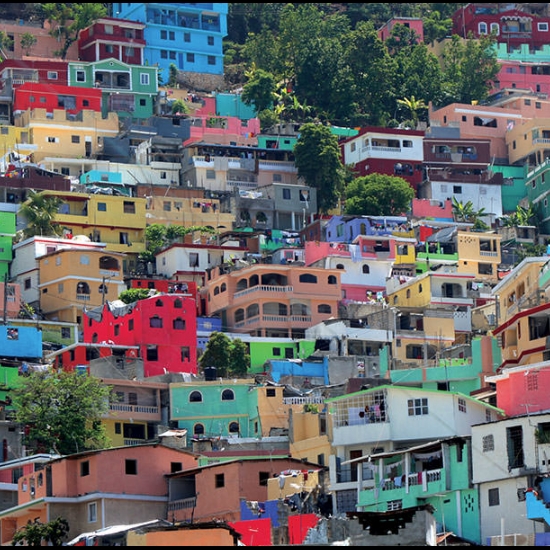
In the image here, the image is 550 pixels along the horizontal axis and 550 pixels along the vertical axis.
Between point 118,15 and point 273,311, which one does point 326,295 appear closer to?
point 273,311

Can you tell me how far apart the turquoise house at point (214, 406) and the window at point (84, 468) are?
14024mm

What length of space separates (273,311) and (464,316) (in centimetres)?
860

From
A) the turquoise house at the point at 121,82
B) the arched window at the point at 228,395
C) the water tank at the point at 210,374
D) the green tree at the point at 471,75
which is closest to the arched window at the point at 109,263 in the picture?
the water tank at the point at 210,374

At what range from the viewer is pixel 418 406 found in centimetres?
5050

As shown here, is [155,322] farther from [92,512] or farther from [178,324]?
[92,512]

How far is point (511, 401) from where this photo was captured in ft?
167

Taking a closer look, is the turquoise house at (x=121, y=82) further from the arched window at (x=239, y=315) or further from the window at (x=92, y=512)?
the window at (x=92, y=512)

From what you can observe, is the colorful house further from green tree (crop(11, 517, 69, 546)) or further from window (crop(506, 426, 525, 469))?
window (crop(506, 426, 525, 469))

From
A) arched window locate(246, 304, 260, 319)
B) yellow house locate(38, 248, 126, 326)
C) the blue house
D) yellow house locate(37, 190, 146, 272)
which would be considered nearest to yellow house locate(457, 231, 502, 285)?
arched window locate(246, 304, 260, 319)

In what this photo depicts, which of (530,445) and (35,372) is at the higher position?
(35,372)

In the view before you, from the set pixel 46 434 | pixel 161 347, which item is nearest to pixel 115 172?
pixel 161 347

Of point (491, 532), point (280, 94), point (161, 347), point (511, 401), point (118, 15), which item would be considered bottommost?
point (491, 532)

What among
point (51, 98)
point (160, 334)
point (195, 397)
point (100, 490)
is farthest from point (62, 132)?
point (100, 490)

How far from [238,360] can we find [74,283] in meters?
11.7
